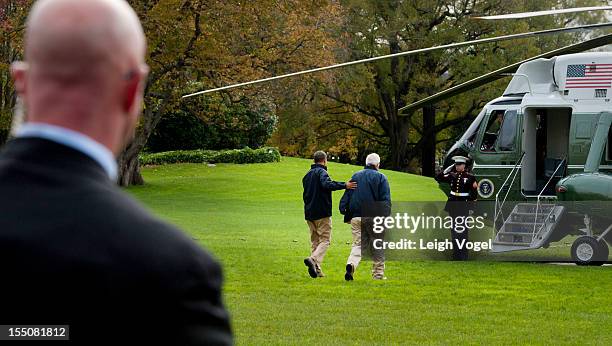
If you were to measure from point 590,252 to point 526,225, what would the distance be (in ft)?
3.78

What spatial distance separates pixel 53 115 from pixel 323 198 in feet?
49.0

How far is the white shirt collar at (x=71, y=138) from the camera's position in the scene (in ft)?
7.59

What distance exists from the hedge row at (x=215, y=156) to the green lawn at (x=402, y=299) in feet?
85.4

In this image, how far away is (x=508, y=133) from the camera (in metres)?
22.2

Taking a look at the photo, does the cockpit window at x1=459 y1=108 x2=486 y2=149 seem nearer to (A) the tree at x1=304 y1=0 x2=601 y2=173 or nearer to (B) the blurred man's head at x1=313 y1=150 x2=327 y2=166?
(B) the blurred man's head at x1=313 y1=150 x2=327 y2=166

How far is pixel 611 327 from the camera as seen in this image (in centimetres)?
1279

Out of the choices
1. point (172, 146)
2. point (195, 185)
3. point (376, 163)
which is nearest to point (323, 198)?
point (376, 163)

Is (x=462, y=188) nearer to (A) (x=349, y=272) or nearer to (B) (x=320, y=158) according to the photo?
(B) (x=320, y=158)

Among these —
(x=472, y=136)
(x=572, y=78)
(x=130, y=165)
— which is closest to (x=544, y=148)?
(x=472, y=136)

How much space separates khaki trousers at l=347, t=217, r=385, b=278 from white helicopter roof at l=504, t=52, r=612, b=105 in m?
5.57

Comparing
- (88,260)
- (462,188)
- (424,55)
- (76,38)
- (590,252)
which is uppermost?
(76,38)

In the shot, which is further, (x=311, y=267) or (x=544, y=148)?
(x=544, y=148)

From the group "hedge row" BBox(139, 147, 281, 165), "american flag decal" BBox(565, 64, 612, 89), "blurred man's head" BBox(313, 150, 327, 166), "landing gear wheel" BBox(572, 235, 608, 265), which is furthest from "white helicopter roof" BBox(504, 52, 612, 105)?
"hedge row" BBox(139, 147, 281, 165)

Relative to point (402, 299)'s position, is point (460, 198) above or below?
above
